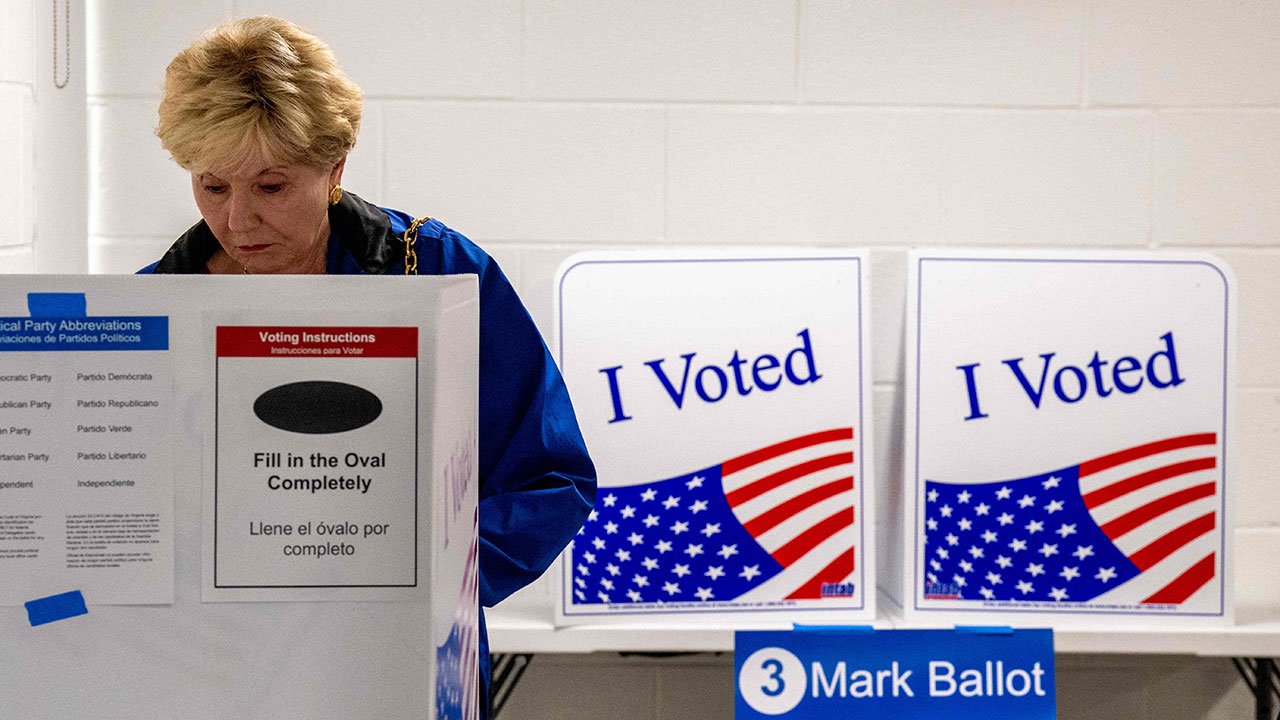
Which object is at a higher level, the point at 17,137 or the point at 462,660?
the point at 17,137

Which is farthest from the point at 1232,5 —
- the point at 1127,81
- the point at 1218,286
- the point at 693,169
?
the point at 693,169

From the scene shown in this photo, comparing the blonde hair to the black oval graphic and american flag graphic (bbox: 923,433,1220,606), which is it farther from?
american flag graphic (bbox: 923,433,1220,606)

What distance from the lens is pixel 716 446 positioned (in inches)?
80.0

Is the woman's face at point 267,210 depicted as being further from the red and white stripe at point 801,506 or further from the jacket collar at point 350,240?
the red and white stripe at point 801,506

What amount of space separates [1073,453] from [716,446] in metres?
0.60

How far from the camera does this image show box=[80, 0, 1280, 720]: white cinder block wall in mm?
2240

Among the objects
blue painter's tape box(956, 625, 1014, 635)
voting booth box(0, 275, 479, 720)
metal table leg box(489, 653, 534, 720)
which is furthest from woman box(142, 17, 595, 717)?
blue painter's tape box(956, 625, 1014, 635)

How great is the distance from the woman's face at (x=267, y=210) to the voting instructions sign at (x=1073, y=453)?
3.90 feet

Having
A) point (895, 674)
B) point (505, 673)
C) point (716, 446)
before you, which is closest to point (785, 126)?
point (716, 446)

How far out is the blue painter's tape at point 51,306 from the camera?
540mm

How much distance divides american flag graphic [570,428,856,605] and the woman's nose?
3.30 feet

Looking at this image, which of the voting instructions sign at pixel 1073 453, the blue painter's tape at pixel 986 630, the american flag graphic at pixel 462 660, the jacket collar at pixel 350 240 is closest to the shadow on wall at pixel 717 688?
the voting instructions sign at pixel 1073 453

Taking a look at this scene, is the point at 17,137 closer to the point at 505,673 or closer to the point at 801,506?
the point at 505,673

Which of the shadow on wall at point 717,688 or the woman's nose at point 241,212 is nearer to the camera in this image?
the woman's nose at point 241,212
